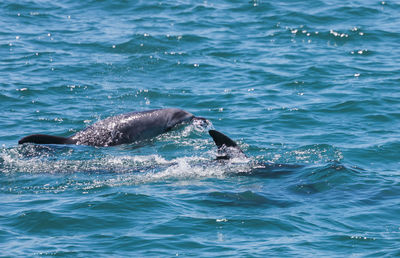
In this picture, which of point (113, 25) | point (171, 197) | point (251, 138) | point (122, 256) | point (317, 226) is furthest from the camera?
point (113, 25)

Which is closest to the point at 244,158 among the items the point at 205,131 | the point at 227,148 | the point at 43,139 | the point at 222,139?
the point at 227,148

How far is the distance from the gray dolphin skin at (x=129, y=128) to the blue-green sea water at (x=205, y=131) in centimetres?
28

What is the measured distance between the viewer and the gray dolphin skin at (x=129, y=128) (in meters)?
15.4

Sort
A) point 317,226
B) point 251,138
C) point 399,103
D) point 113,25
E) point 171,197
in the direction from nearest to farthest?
point 317,226, point 171,197, point 251,138, point 399,103, point 113,25

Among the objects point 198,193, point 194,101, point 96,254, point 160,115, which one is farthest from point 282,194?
point 194,101

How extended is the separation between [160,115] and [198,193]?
14.6 feet

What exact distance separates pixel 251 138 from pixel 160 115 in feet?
6.93

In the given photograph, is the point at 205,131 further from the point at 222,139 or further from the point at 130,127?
the point at 222,139

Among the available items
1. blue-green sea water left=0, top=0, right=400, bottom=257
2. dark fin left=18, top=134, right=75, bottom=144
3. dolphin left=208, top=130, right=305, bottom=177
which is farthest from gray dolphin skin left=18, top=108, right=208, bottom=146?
dolphin left=208, top=130, right=305, bottom=177

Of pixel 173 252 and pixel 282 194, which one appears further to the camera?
pixel 282 194

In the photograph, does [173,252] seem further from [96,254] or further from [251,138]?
[251,138]

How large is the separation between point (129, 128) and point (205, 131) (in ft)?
5.93

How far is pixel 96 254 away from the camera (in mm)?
9367

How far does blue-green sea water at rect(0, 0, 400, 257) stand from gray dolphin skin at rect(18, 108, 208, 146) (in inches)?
10.9
